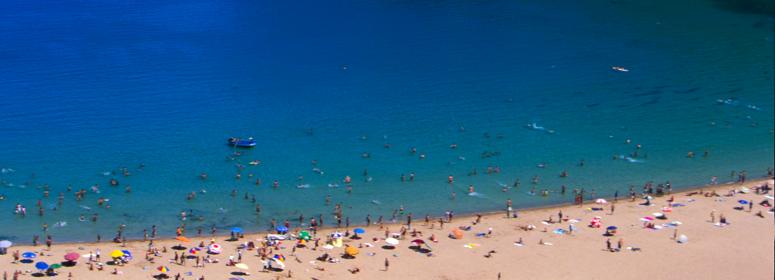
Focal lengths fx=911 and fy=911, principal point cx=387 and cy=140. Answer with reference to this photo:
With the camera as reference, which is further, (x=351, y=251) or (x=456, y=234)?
(x=456, y=234)

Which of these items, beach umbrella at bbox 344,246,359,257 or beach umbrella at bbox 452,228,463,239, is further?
beach umbrella at bbox 452,228,463,239

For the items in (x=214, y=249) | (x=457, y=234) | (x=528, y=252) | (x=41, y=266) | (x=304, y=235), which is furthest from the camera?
(x=457, y=234)

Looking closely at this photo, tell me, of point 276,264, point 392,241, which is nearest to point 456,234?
point 392,241

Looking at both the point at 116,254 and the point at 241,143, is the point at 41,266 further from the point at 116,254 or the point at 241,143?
the point at 241,143

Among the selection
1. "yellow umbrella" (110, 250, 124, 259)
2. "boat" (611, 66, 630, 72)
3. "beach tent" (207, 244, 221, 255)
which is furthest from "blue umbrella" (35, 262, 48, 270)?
"boat" (611, 66, 630, 72)

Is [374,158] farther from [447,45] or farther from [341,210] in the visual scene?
[447,45]

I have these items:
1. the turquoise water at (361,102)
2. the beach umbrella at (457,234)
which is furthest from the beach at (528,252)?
the turquoise water at (361,102)

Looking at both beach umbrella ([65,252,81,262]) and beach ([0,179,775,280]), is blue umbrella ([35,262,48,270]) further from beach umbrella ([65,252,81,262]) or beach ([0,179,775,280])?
beach umbrella ([65,252,81,262])
